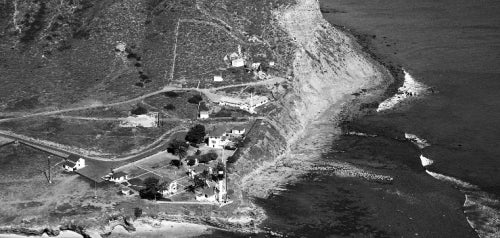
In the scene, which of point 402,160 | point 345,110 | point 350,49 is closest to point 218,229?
point 402,160

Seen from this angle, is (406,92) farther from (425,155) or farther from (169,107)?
(169,107)

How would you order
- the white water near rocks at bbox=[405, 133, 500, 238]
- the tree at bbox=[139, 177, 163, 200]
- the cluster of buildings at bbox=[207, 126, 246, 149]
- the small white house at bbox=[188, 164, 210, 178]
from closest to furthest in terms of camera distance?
1. the white water near rocks at bbox=[405, 133, 500, 238]
2. the tree at bbox=[139, 177, 163, 200]
3. the small white house at bbox=[188, 164, 210, 178]
4. the cluster of buildings at bbox=[207, 126, 246, 149]

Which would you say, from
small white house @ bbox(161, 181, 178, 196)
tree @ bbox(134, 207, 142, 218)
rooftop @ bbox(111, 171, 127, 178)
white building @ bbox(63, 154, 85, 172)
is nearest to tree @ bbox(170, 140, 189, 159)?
small white house @ bbox(161, 181, 178, 196)

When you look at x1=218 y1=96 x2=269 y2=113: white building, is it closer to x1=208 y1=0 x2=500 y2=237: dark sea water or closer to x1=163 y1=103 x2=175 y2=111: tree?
x1=163 y1=103 x2=175 y2=111: tree

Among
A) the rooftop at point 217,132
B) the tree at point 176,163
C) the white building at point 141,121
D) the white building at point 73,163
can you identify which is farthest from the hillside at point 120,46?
the tree at point 176,163

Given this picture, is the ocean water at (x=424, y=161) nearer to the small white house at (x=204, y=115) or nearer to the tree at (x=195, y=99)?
the small white house at (x=204, y=115)
